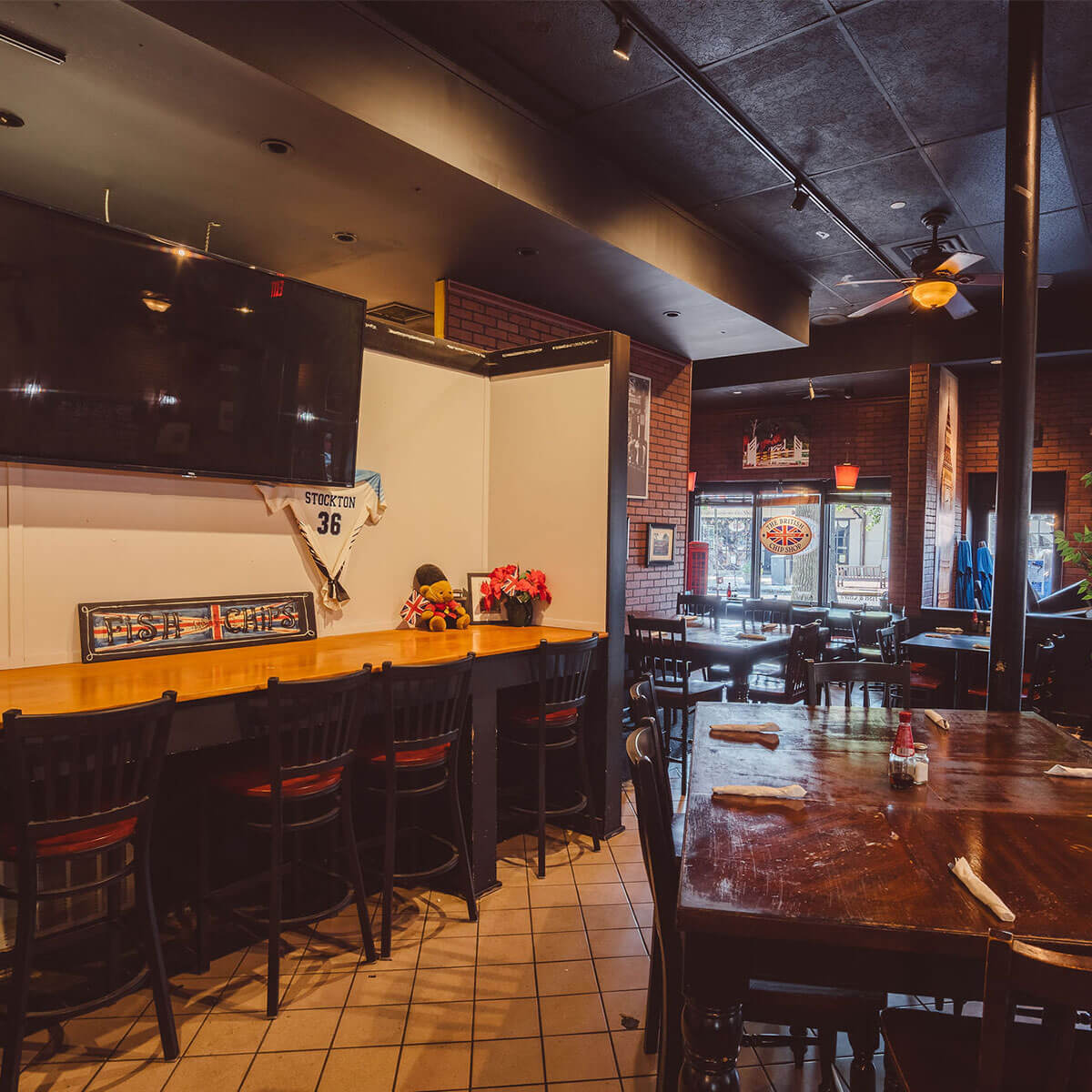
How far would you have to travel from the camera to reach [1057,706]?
5715mm

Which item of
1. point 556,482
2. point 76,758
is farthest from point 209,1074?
point 556,482

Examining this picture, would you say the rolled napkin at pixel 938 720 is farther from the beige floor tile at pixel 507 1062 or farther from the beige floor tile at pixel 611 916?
the beige floor tile at pixel 507 1062

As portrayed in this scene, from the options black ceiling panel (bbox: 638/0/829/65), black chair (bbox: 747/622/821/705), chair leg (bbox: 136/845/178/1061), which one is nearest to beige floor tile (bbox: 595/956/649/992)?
chair leg (bbox: 136/845/178/1061)

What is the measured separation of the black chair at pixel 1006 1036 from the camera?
108cm

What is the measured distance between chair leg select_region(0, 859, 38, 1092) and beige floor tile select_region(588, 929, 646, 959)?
1.78 meters

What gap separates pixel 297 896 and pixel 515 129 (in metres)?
3.67

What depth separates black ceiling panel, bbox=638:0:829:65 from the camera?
10.1 feet

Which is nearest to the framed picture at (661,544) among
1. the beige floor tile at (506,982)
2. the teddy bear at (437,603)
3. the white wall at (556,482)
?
the white wall at (556,482)

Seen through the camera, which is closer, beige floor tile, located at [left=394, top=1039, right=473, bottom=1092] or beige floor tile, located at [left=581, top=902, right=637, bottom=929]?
beige floor tile, located at [left=394, top=1039, right=473, bottom=1092]

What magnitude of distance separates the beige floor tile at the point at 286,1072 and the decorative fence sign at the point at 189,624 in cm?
154

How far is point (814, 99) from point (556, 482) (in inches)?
91.5

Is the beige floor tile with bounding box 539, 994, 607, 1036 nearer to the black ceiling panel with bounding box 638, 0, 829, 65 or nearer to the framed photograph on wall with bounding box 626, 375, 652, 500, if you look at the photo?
the black ceiling panel with bounding box 638, 0, 829, 65

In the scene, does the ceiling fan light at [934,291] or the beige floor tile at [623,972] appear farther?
the ceiling fan light at [934,291]

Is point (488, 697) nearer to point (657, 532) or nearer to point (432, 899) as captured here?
point (432, 899)
